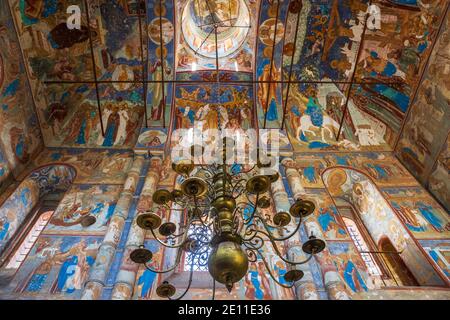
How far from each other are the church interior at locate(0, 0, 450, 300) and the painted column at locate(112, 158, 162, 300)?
4 cm

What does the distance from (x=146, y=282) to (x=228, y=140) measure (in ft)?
11.0

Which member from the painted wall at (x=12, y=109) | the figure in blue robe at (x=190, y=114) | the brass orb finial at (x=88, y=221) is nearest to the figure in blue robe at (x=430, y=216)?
the figure in blue robe at (x=190, y=114)

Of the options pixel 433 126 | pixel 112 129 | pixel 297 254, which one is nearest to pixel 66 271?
pixel 297 254

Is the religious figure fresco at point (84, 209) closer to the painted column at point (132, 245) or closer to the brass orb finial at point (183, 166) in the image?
the painted column at point (132, 245)

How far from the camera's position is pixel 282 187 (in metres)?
8.93

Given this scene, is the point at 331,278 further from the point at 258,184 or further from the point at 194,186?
the point at 194,186

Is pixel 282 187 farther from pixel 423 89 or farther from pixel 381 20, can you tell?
pixel 381 20

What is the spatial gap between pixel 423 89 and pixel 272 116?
4364mm

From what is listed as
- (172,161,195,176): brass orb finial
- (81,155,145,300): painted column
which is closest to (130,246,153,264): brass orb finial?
(172,161,195,176): brass orb finial

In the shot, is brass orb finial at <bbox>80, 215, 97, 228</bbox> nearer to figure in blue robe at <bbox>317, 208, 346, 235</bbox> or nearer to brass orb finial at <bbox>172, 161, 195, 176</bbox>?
brass orb finial at <bbox>172, 161, 195, 176</bbox>

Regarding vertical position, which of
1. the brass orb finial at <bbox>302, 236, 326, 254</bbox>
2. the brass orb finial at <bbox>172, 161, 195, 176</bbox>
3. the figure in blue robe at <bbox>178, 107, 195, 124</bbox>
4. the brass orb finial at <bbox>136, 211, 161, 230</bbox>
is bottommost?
the brass orb finial at <bbox>302, 236, 326, 254</bbox>

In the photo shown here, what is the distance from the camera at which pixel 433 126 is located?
9234mm

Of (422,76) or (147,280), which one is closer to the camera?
(147,280)

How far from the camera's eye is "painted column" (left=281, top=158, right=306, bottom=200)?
28.8 ft
